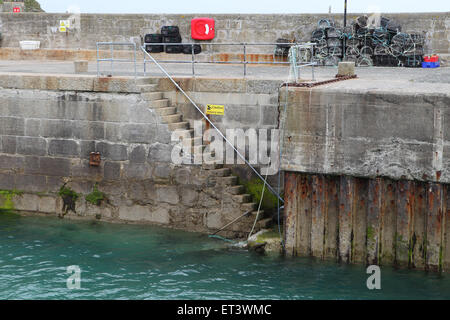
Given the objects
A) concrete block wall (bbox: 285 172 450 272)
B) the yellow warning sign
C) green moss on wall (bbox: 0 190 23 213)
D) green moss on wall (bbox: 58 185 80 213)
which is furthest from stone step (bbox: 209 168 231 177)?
green moss on wall (bbox: 0 190 23 213)

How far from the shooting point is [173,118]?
16.1 metres

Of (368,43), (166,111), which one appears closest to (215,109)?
(166,111)

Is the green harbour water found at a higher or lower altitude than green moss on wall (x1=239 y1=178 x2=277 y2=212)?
lower

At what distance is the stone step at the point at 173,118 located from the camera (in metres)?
15.9

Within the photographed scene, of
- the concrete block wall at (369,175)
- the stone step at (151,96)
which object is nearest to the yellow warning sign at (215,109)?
the stone step at (151,96)

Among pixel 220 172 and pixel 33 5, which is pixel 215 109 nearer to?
pixel 220 172

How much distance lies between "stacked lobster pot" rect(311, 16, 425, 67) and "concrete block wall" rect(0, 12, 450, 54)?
1.03 ft

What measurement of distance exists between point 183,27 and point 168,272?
37.4ft

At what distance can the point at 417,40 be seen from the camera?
70.1 feet

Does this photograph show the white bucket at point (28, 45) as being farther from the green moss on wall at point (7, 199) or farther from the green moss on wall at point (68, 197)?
the green moss on wall at point (68, 197)

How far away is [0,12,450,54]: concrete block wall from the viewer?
21.5m

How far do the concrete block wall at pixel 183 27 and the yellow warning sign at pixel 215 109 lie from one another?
22.4 ft

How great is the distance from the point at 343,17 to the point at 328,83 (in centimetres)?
766

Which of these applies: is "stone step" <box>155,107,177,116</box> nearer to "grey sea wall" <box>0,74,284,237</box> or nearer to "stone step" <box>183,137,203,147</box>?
"grey sea wall" <box>0,74,284,237</box>
